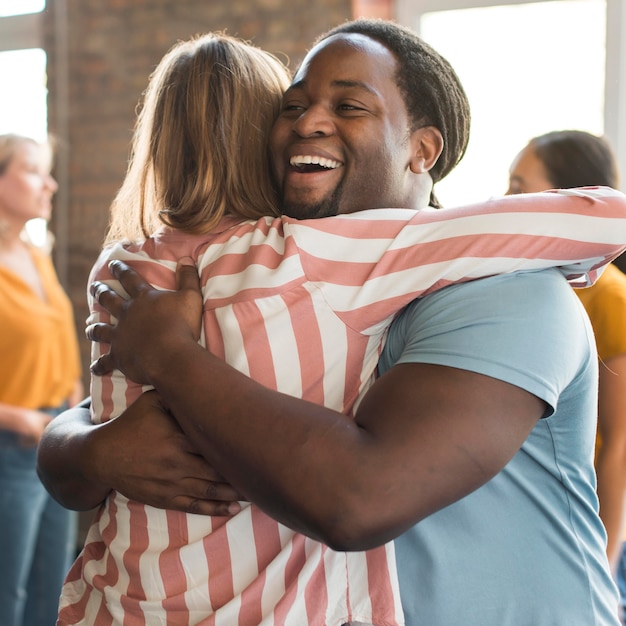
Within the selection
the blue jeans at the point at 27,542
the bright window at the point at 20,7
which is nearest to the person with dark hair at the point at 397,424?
the blue jeans at the point at 27,542

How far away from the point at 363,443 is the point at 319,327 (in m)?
0.17

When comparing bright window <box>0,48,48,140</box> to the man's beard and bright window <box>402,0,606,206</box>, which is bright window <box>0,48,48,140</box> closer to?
bright window <box>402,0,606,206</box>

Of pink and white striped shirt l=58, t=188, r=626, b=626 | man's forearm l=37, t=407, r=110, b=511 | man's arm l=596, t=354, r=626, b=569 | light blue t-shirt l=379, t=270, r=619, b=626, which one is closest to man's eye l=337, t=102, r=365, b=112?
pink and white striped shirt l=58, t=188, r=626, b=626

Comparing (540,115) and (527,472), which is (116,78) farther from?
(527,472)

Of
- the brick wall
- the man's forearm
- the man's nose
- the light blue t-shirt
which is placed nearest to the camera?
the light blue t-shirt

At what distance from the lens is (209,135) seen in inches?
50.7

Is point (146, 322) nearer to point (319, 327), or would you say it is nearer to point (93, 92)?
point (319, 327)

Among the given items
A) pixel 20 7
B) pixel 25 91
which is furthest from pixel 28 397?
pixel 20 7

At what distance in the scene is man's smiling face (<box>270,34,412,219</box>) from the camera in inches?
49.0

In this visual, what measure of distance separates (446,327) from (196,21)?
3492 mm

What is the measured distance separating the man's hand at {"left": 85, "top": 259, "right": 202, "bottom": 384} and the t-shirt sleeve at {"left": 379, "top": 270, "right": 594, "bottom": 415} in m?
0.27

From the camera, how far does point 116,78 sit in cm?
420

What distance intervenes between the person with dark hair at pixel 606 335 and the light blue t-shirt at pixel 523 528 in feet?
3.14

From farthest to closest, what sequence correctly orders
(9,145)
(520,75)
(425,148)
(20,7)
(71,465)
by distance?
(20,7) → (520,75) → (9,145) → (425,148) → (71,465)
